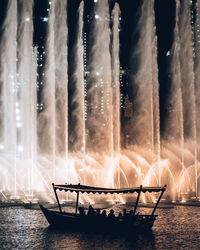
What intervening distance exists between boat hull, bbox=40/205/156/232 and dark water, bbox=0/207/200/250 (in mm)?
588

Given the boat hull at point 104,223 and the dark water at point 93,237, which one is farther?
the boat hull at point 104,223

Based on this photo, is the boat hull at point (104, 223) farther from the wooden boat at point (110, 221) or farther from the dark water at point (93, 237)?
the dark water at point (93, 237)

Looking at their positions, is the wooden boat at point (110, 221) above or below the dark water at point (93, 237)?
above

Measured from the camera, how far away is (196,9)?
3391 cm

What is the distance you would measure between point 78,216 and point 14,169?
108 feet

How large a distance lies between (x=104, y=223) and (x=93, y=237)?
1.35 metres

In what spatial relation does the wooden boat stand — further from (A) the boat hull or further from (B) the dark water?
(B) the dark water

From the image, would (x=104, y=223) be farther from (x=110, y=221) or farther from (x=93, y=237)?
(x=93, y=237)

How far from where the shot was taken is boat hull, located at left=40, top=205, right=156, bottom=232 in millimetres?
16719

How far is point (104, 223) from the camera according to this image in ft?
55.1

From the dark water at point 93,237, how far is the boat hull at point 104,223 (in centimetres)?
59

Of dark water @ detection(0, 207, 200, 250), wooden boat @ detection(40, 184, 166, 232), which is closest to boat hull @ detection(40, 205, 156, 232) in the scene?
wooden boat @ detection(40, 184, 166, 232)

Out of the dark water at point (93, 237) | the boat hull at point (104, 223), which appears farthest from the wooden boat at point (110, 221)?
the dark water at point (93, 237)

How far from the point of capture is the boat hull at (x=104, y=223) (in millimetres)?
16719
